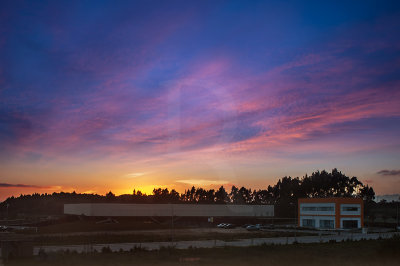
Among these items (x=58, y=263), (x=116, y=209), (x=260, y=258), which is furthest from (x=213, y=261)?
(x=116, y=209)

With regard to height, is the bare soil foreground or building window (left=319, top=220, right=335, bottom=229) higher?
the bare soil foreground

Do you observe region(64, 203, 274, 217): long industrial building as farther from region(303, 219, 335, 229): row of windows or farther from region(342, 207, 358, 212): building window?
region(342, 207, 358, 212): building window

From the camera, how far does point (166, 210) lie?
127m

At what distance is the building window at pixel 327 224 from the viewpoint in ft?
358

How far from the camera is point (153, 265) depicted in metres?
33.3

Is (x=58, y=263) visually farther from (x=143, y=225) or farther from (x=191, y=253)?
(x=143, y=225)

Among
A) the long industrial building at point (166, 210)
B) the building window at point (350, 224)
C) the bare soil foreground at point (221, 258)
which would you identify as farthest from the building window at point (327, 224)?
the bare soil foreground at point (221, 258)

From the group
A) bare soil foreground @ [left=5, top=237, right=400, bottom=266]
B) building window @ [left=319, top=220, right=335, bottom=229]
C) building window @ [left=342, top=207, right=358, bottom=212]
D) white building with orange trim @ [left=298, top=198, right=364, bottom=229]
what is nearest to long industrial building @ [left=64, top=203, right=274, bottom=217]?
white building with orange trim @ [left=298, top=198, right=364, bottom=229]

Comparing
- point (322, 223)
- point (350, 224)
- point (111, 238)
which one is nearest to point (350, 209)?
point (350, 224)

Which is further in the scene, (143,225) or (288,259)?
(143,225)

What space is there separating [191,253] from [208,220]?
89730 millimetres

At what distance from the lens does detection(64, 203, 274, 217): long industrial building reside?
118438 mm

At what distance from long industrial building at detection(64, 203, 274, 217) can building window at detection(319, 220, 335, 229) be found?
3089cm

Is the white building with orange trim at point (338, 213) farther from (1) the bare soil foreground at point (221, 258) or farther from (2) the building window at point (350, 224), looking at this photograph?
(1) the bare soil foreground at point (221, 258)
